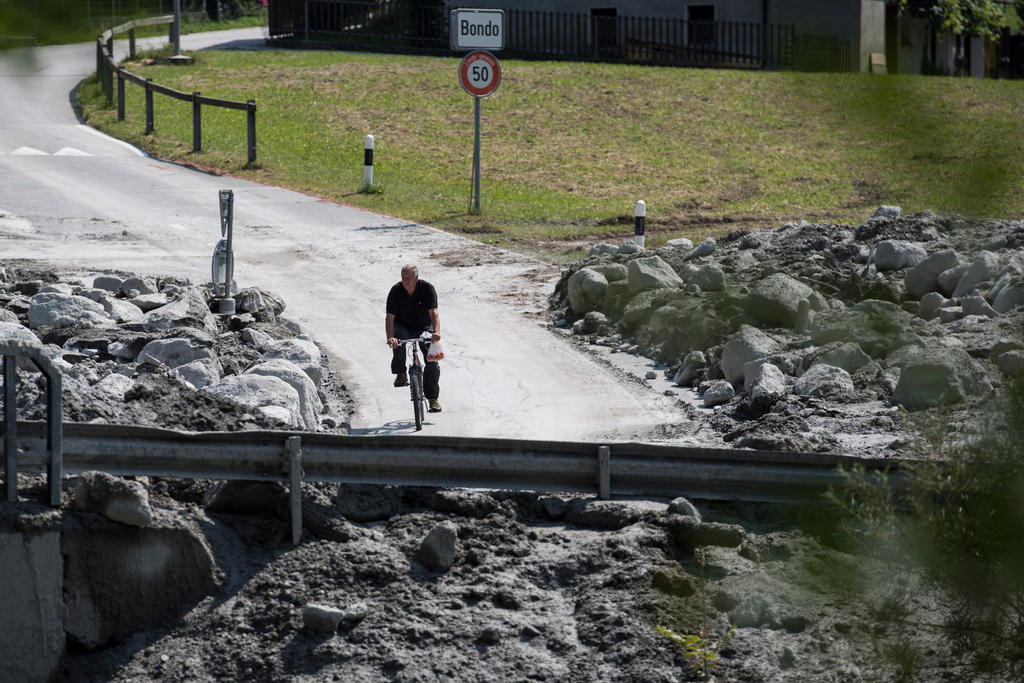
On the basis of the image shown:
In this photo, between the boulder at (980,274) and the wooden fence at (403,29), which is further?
the wooden fence at (403,29)

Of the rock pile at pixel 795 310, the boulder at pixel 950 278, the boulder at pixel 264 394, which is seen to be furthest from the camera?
the boulder at pixel 950 278

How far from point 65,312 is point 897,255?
9190 mm

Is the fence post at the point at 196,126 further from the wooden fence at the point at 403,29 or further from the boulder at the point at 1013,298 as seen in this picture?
the boulder at the point at 1013,298

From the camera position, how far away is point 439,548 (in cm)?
663

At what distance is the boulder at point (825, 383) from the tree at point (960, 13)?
29.1 ft

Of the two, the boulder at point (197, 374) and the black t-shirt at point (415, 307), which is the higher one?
the black t-shirt at point (415, 307)

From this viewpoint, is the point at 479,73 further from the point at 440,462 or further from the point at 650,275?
the point at 440,462

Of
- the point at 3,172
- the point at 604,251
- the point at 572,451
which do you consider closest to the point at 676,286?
the point at 604,251

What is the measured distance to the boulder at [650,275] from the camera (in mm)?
14344

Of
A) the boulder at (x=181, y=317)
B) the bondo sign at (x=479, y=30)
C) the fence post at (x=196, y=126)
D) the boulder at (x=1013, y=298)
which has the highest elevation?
the bondo sign at (x=479, y=30)

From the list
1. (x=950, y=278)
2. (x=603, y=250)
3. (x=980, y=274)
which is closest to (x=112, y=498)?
(x=980, y=274)

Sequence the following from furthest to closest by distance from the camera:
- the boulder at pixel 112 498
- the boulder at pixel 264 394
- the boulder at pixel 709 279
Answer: the boulder at pixel 709 279, the boulder at pixel 264 394, the boulder at pixel 112 498

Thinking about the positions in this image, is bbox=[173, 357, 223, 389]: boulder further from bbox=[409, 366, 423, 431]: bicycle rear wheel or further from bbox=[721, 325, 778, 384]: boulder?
bbox=[721, 325, 778, 384]: boulder

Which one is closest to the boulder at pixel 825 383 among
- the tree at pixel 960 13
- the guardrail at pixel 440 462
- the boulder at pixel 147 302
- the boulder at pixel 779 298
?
the boulder at pixel 779 298
